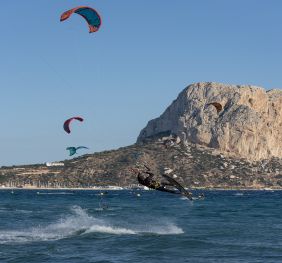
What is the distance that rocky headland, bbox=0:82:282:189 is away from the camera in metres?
174

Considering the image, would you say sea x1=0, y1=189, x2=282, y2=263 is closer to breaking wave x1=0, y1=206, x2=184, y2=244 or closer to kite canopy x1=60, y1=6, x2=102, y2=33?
breaking wave x1=0, y1=206, x2=184, y2=244

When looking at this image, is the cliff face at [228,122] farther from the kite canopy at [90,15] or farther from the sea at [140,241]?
the kite canopy at [90,15]

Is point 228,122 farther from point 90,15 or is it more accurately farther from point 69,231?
point 90,15

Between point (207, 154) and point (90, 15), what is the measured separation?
153 meters

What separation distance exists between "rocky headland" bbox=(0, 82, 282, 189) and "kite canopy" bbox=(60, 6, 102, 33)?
133665 millimetres

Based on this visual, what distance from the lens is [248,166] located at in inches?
7544

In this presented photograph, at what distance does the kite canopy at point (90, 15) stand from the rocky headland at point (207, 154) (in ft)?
439

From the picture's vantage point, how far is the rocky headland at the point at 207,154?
174125mm

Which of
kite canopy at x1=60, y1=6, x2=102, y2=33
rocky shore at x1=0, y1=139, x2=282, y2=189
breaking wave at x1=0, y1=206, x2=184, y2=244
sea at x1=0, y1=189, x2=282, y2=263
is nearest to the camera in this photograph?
sea at x1=0, y1=189, x2=282, y2=263

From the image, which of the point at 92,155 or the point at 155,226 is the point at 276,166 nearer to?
the point at 92,155

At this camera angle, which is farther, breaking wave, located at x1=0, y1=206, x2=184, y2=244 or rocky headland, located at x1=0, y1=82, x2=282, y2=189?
rocky headland, located at x1=0, y1=82, x2=282, y2=189

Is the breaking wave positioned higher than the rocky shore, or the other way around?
the rocky shore

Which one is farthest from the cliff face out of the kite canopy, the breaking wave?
the kite canopy

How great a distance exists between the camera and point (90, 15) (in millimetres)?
31078
